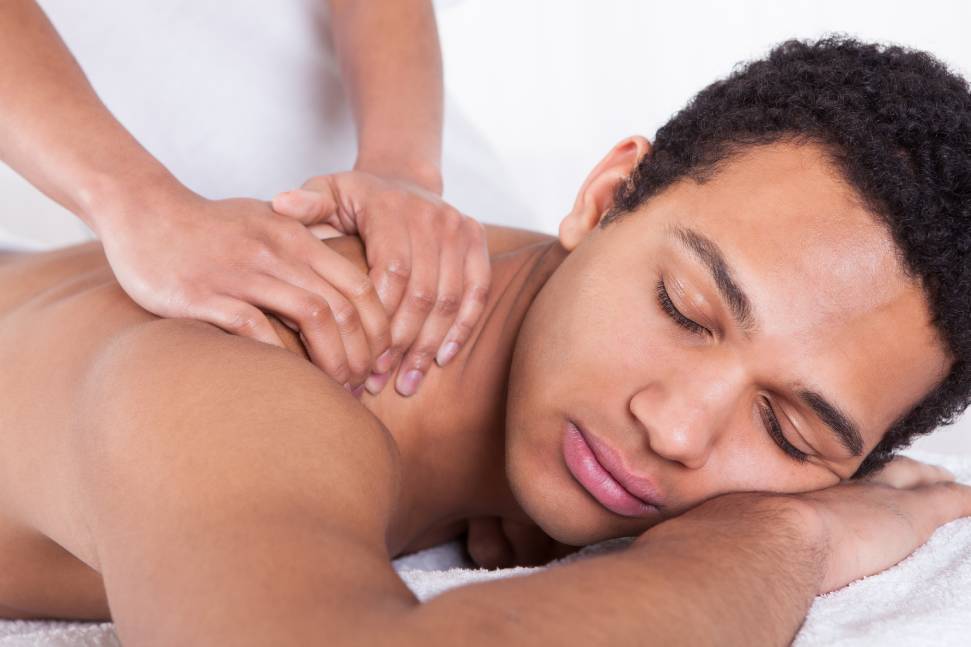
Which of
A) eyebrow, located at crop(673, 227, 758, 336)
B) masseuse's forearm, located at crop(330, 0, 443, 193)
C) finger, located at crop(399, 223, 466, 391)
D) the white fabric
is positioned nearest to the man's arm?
eyebrow, located at crop(673, 227, 758, 336)

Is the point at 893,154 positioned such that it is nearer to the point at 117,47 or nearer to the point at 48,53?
the point at 48,53

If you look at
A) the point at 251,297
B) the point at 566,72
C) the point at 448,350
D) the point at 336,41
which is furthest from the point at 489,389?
the point at 566,72

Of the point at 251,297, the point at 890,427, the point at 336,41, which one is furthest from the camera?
the point at 336,41

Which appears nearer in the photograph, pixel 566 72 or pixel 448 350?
pixel 448 350

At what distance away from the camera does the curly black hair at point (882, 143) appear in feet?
3.77

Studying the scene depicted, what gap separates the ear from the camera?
138 centimetres

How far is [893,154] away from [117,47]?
4.78ft

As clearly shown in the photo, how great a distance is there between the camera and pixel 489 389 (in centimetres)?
136

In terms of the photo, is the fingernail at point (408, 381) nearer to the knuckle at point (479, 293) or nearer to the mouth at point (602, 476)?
the knuckle at point (479, 293)

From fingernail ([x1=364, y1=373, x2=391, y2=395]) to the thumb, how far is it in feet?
0.65

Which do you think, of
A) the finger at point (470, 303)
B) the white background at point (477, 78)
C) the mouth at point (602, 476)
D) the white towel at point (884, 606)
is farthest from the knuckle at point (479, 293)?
the white background at point (477, 78)

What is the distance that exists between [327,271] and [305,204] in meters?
0.13

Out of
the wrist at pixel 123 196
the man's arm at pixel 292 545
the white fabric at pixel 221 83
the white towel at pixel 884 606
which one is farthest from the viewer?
the white fabric at pixel 221 83

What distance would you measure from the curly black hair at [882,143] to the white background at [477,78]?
0.90 metres
